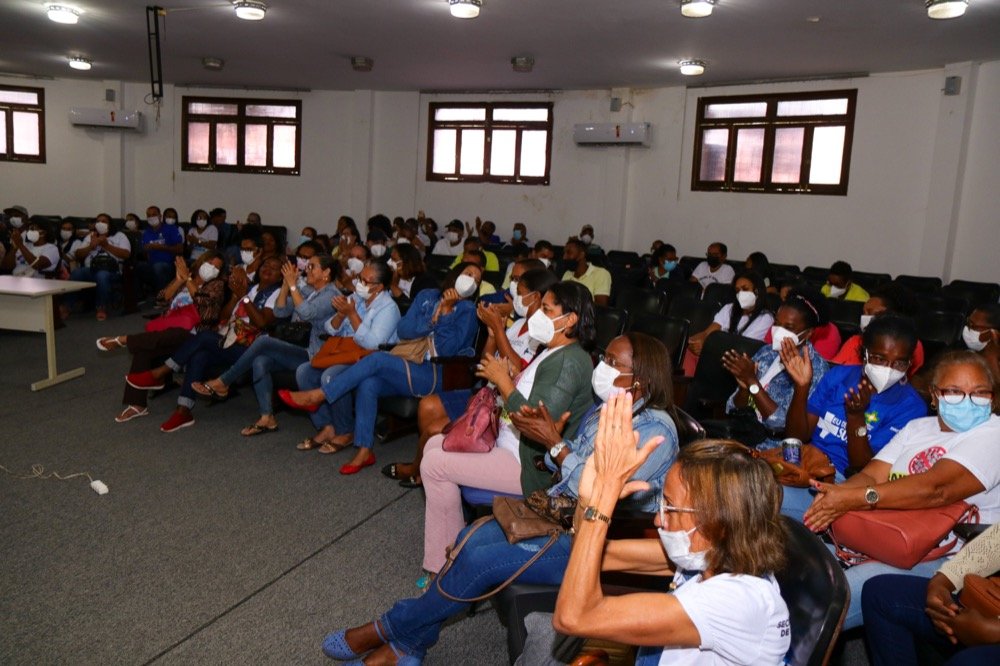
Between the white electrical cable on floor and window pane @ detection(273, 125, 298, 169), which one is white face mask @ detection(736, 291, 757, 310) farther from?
window pane @ detection(273, 125, 298, 169)

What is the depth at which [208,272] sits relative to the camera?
5.46m

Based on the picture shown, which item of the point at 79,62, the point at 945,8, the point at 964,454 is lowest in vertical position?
the point at 964,454

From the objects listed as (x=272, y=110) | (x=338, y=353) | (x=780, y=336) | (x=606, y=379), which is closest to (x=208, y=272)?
(x=338, y=353)

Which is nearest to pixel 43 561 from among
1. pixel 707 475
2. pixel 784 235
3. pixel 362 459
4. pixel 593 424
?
pixel 362 459

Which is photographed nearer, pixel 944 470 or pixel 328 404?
pixel 944 470

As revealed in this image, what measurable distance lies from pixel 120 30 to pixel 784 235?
825 centimetres

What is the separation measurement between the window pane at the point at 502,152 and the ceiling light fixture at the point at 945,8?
661cm

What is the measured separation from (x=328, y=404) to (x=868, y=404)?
3003 millimetres

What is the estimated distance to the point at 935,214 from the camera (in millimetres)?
8547

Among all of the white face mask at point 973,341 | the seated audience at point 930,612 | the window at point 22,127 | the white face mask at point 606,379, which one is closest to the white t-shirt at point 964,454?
the seated audience at point 930,612

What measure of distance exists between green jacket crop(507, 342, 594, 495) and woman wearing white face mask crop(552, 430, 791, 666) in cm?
133

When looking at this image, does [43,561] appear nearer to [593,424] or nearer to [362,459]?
[362,459]

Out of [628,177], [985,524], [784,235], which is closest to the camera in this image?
[985,524]

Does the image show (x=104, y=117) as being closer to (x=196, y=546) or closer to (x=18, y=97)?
(x=18, y=97)
